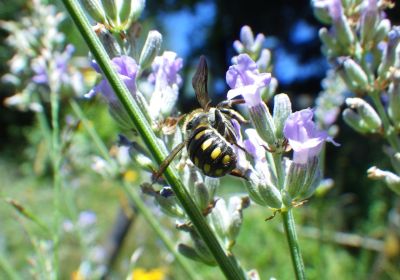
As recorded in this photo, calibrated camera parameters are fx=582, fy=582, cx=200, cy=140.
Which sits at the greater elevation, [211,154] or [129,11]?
[129,11]

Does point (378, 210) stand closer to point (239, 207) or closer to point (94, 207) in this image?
point (94, 207)

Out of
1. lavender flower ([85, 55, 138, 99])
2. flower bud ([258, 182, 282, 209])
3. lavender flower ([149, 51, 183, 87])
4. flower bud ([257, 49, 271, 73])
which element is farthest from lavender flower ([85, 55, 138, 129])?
flower bud ([257, 49, 271, 73])

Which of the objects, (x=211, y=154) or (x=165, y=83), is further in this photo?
(x=165, y=83)

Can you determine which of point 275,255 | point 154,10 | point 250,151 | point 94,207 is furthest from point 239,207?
point 154,10

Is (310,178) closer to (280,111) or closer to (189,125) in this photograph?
(280,111)

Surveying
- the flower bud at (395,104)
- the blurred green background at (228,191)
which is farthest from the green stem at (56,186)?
the flower bud at (395,104)

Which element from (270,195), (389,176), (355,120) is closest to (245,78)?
(270,195)
